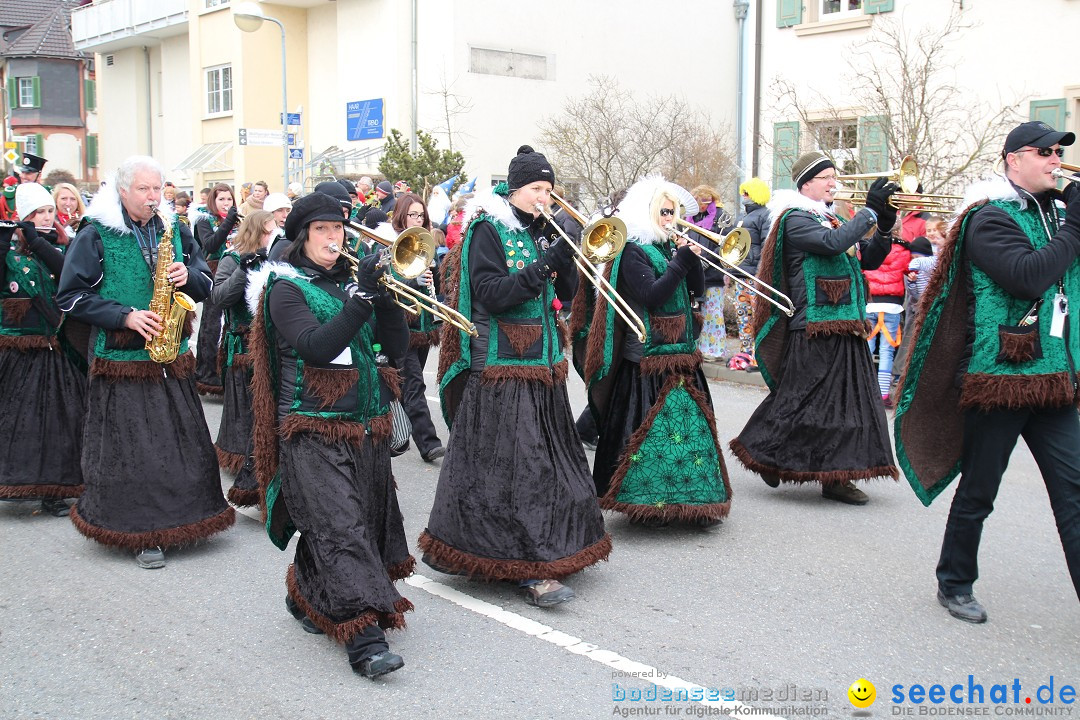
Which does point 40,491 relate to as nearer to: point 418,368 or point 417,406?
point 417,406

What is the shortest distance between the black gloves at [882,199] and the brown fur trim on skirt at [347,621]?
114 inches

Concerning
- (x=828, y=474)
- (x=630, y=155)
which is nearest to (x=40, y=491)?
(x=828, y=474)

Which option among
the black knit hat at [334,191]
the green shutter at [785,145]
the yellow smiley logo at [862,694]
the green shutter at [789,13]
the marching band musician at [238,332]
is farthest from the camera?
the green shutter at [789,13]

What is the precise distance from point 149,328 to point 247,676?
196 centimetres

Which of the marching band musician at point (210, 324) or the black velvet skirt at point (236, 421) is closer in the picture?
the black velvet skirt at point (236, 421)

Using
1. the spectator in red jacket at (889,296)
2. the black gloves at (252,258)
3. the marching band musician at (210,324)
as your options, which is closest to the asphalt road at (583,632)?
the black gloves at (252,258)

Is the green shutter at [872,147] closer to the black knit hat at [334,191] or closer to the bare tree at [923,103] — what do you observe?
the bare tree at [923,103]

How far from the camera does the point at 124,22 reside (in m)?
32.8

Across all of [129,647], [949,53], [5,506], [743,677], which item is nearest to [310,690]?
[129,647]

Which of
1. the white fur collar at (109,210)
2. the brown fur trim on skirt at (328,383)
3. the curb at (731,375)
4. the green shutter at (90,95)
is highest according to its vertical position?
the green shutter at (90,95)

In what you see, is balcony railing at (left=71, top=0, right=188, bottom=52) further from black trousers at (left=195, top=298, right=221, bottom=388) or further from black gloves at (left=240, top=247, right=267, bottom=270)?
black gloves at (left=240, top=247, right=267, bottom=270)

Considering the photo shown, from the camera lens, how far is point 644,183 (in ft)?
19.2

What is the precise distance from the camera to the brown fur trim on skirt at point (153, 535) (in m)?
5.28

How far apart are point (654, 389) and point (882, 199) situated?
152 cm
